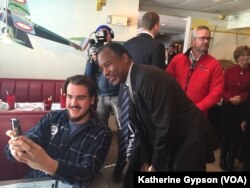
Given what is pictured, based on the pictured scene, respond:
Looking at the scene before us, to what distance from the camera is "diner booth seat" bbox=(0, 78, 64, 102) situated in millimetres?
3154

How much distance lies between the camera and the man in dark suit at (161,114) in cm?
116

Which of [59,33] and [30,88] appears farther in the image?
[59,33]

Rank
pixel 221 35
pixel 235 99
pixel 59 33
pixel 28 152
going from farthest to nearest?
pixel 221 35
pixel 59 33
pixel 235 99
pixel 28 152

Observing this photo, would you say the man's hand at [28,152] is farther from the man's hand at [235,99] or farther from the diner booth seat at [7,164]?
the man's hand at [235,99]

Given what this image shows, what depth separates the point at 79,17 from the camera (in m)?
3.42

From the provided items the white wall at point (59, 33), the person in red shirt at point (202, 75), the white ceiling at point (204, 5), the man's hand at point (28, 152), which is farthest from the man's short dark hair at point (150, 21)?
the white ceiling at point (204, 5)

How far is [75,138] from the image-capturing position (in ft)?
4.09

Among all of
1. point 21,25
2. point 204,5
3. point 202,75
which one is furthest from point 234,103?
point 21,25

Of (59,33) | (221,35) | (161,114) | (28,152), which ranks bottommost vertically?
(28,152)

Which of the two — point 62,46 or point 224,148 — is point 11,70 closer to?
point 62,46

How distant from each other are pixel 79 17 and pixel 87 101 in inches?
95.0

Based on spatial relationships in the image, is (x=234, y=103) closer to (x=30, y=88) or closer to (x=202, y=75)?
(x=202, y=75)

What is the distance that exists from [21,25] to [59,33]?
1.62ft

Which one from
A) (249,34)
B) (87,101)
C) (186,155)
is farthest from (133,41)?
(249,34)
